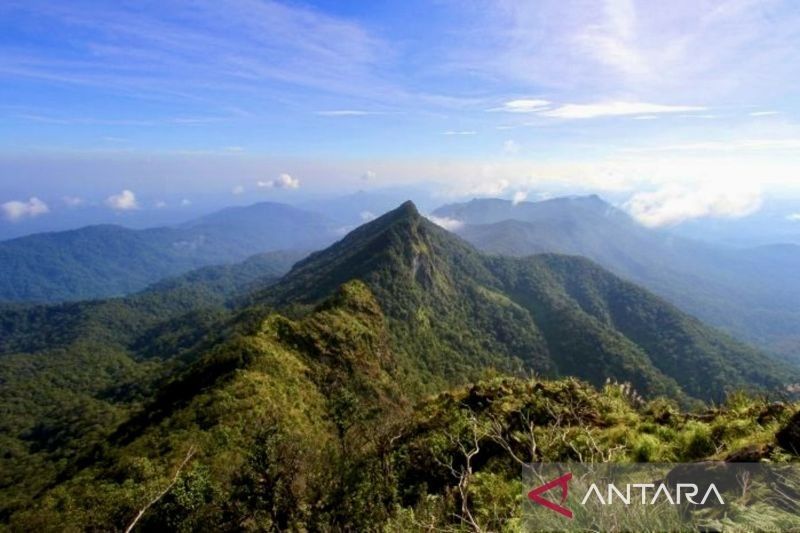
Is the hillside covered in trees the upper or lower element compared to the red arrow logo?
lower

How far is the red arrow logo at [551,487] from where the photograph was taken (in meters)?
7.46

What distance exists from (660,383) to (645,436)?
572ft

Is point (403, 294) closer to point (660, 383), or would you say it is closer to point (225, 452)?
point (660, 383)

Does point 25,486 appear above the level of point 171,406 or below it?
below

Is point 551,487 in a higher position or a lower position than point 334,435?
higher

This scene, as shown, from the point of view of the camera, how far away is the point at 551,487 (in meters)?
8.73

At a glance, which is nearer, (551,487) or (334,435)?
(551,487)

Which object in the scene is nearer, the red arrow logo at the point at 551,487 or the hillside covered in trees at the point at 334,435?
the red arrow logo at the point at 551,487

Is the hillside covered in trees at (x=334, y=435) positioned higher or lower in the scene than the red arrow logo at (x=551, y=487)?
lower

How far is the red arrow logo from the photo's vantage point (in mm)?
7457

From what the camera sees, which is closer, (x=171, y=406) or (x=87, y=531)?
(x=87, y=531)

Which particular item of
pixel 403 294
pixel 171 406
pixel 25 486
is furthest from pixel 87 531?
pixel 403 294

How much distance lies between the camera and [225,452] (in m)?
43.1

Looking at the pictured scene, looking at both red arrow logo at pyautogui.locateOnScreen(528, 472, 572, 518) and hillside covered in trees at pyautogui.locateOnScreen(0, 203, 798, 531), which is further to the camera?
hillside covered in trees at pyautogui.locateOnScreen(0, 203, 798, 531)
